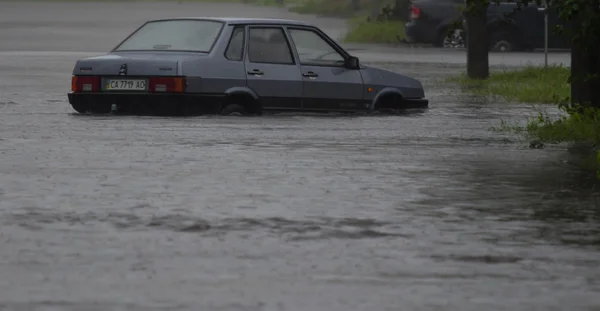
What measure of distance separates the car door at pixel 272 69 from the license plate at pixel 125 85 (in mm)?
1247

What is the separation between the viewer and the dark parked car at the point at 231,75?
1895cm

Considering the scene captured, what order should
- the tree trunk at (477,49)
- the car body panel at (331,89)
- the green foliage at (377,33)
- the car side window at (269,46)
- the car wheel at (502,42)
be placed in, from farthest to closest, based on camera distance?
the green foliage at (377,33) < the car wheel at (502,42) < the tree trunk at (477,49) < the car body panel at (331,89) < the car side window at (269,46)

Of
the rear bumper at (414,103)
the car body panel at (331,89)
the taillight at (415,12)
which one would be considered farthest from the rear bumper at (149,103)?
the taillight at (415,12)

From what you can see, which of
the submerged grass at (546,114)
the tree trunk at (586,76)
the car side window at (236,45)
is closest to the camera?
the submerged grass at (546,114)

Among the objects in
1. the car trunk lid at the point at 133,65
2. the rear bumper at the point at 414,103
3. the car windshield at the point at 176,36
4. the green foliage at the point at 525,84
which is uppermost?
the car windshield at the point at 176,36

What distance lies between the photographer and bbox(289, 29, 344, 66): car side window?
20250 millimetres

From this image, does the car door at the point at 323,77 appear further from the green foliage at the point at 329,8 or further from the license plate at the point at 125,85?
the green foliage at the point at 329,8

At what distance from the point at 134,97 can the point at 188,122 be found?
64 cm

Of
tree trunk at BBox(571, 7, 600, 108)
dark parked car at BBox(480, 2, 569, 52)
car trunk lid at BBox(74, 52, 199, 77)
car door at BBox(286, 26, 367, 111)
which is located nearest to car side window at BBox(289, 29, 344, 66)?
car door at BBox(286, 26, 367, 111)

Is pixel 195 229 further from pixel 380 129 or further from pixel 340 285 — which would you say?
pixel 380 129

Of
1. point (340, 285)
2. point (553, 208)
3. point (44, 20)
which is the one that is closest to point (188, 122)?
point (553, 208)

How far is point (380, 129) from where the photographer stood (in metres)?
18.5

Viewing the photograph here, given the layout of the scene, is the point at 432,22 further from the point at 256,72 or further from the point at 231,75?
the point at 231,75

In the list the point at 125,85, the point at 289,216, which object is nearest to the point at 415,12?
the point at 125,85
